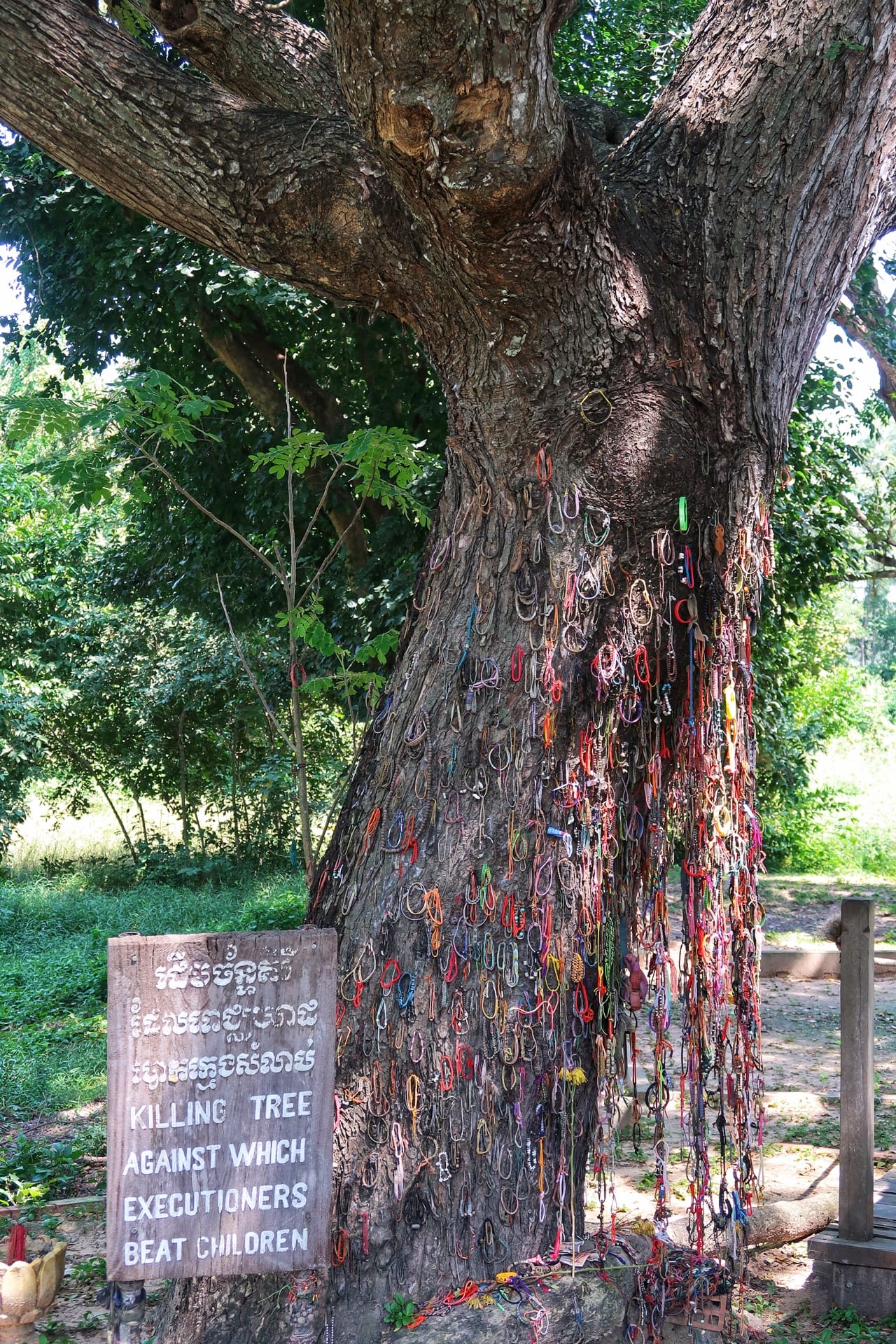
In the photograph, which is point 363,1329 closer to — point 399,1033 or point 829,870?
point 399,1033

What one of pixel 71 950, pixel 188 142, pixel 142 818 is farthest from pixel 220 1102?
pixel 142 818

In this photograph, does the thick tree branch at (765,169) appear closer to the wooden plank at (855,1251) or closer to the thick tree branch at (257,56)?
the thick tree branch at (257,56)

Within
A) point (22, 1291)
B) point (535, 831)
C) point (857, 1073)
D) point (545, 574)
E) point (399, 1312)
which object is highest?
point (545, 574)

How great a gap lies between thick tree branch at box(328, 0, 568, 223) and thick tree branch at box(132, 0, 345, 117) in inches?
44.6

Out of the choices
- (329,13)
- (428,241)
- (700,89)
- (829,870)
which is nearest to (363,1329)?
(428,241)

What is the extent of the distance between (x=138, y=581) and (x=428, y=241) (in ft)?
31.6

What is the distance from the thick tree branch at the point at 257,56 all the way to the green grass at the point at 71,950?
5204 mm

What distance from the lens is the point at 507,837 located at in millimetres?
3402

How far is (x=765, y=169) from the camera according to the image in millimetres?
3629

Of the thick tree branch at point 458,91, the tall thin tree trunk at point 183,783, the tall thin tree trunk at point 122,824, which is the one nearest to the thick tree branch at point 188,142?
the thick tree branch at point 458,91

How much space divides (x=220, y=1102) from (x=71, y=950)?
805 cm

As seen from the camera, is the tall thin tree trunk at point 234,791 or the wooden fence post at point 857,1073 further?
the tall thin tree trunk at point 234,791

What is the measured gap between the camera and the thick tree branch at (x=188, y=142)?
3.40m

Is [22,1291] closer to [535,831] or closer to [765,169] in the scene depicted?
[535,831]
